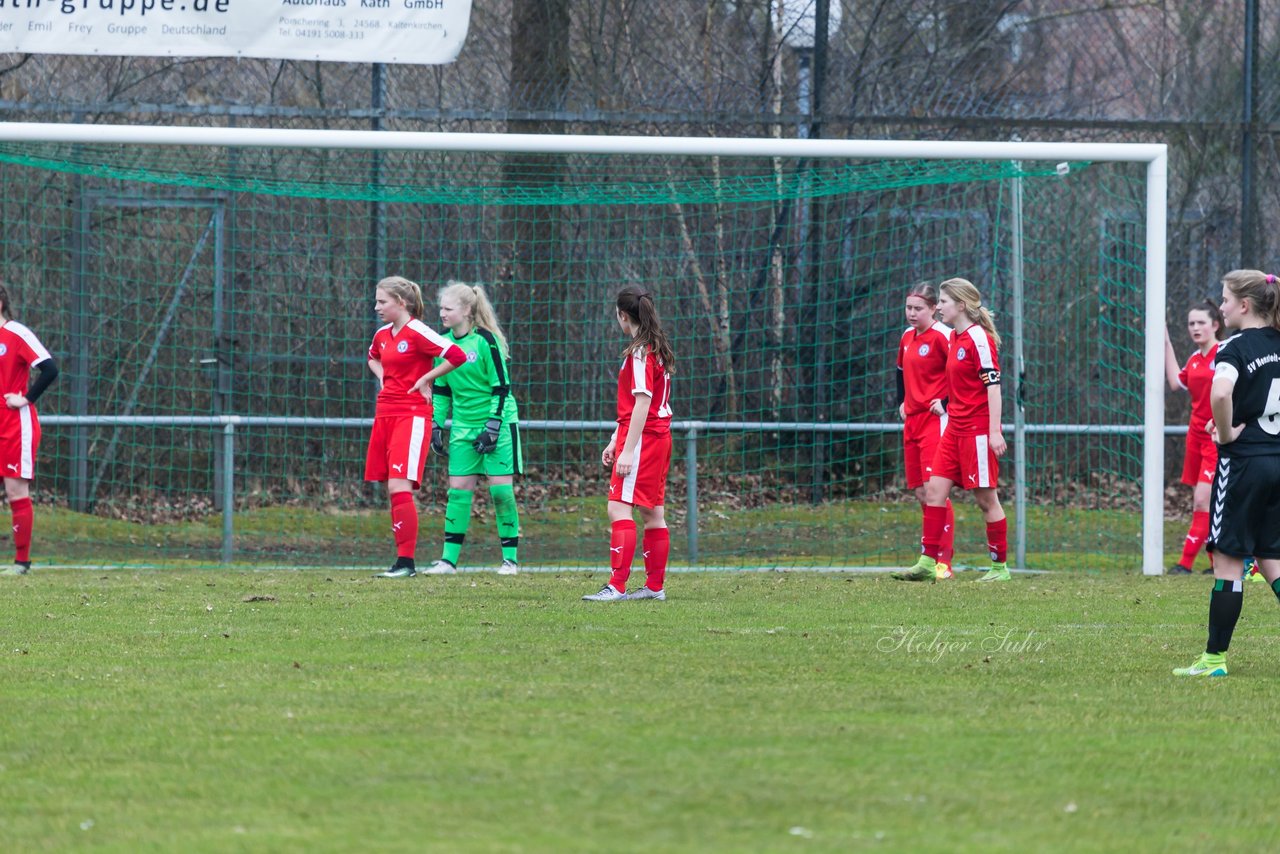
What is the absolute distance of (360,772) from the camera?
425cm

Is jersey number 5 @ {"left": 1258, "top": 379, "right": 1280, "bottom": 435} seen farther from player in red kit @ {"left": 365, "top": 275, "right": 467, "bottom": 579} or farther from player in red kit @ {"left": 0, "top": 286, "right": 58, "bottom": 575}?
player in red kit @ {"left": 0, "top": 286, "right": 58, "bottom": 575}

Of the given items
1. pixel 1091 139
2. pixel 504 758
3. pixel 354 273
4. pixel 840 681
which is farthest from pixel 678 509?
pixel 504 758

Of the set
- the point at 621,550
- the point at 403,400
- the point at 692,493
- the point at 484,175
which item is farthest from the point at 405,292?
the point at 484,175

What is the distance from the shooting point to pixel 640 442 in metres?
8.38

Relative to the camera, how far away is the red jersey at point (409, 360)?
991 cm

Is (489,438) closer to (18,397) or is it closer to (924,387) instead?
(924,387)

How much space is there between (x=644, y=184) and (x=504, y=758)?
30.2ft

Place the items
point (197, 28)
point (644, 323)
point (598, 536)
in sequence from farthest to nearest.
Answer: point (197, 28) → point (598, 536) → point (644, 323)

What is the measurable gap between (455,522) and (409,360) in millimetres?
1153

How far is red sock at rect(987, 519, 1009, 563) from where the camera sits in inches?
400

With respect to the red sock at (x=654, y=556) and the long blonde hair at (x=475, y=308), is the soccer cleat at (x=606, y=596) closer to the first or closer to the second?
the red sock at (x=654, y=556)

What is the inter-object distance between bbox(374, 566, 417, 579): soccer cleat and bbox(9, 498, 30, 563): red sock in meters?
2.29

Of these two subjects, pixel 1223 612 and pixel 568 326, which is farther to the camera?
pixel 568 326

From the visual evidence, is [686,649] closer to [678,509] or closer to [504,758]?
[504,758]
